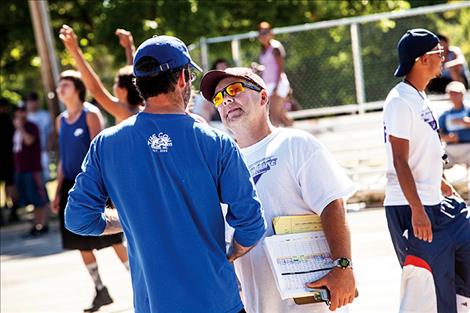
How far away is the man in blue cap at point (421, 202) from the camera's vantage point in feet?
17.0

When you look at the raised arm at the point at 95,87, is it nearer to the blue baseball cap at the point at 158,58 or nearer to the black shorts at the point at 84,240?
the black shorts at the point at 84,240

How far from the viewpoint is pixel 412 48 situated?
5363 millimetres

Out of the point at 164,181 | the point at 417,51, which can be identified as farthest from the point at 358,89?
the point at 164,181

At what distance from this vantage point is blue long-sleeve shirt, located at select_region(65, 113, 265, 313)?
136 inches

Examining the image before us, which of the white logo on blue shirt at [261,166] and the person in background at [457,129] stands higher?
the white logo on blue shirt at [261,166]

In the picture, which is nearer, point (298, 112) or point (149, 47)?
point (149, 47)

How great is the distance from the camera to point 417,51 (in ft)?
17.6

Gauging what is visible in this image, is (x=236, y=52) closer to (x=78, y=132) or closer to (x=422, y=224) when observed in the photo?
(x=78, y=132)

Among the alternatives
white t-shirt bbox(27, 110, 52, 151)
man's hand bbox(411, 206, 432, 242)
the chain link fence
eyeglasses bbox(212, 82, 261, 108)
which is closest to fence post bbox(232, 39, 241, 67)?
the chain link fence

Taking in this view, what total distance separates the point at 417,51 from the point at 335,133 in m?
8.34

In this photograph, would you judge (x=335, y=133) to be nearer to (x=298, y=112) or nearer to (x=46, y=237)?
(x=298, y=112)

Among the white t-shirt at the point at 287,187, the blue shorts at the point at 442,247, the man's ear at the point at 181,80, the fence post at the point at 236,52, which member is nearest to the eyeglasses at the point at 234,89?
the white t-shirt at the point at 287,187

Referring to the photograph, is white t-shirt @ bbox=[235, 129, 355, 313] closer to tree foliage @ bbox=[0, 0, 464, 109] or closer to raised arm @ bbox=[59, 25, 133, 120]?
raised arm @ bbox=[59, 25, 133, 120]

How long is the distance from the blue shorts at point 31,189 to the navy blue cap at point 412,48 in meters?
9.49
